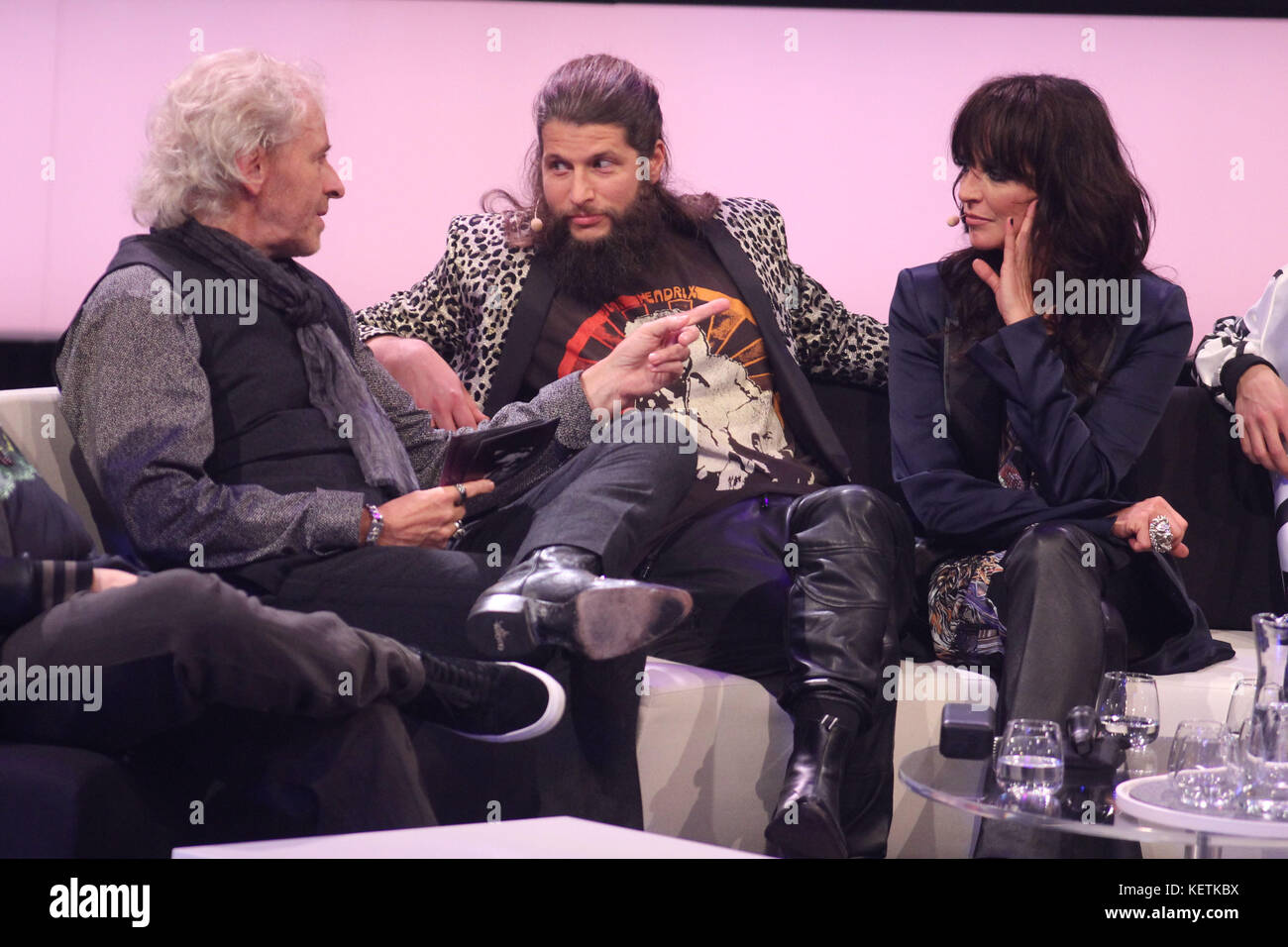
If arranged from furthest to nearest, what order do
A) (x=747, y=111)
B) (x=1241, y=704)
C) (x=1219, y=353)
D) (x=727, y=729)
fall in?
(x=747, y=111), (x=1219, y=353), (x=727, y=729), (x=1241, y=704)

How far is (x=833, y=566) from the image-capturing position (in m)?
2.74

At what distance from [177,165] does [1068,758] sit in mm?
1812

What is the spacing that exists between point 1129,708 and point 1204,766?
0.90ft

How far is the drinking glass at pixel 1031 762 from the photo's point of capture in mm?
2174

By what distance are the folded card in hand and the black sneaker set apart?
43 centimetres

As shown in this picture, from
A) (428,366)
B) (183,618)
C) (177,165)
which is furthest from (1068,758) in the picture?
(177,165)

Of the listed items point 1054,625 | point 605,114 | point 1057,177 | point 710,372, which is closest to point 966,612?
point 1054,625

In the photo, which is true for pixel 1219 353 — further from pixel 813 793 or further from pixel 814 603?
pixel 813 793

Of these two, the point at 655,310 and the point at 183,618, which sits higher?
the point at 655,310

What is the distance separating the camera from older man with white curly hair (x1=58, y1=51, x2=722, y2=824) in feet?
8.06

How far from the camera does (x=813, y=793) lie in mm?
2459

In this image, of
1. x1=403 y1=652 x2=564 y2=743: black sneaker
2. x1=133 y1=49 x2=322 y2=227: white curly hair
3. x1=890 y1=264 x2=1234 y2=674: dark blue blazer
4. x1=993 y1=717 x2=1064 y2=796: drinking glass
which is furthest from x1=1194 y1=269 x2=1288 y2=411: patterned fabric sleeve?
x1=133 y1=49 x2=322 y2=227: white curly hair

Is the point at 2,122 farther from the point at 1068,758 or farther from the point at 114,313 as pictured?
the point at 1068,758

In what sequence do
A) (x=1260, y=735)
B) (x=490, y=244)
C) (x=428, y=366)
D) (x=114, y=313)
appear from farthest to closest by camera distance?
(x=490, y=244) → (x=428, y=366) → (x=114, y=313) → (x=1260, y=735)
